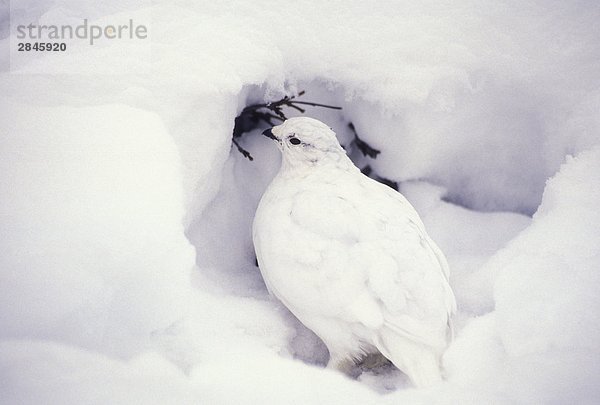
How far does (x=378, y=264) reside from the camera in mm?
1242

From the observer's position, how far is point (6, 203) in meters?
1.03

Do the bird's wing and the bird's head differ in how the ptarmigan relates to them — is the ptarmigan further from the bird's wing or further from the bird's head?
the bird's head

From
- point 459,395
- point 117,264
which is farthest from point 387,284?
point 117,264

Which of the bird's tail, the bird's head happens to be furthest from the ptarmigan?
the bird's head

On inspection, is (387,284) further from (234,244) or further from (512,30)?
(512,30)

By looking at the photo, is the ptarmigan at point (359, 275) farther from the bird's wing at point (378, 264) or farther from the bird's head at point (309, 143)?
the bird's head at point (309, 143)

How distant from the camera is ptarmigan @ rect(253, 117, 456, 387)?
1.20m

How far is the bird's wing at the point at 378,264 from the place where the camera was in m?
1.20

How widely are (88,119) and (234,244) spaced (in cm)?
73

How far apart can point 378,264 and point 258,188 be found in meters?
0.86

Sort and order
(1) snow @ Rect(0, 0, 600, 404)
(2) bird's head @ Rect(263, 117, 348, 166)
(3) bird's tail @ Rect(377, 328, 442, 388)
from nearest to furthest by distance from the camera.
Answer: (1) snow @ Rect(0, 0, 600, 404)
(3) bird's tail @ Rect(377, 328, 442, 388)
(2) bird's head @ Rect(263, 117, 348, 166)

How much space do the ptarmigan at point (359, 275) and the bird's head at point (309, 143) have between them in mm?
190

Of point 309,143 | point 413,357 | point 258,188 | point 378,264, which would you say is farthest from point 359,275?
point 258,188

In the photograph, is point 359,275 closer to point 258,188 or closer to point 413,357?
point 413,357
